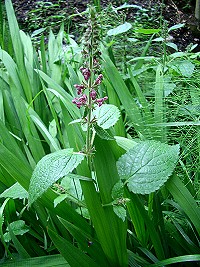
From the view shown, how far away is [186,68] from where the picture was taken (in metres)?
1.34

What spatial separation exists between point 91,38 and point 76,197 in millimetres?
414

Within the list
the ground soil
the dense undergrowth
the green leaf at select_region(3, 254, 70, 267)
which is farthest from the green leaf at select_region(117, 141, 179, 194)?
the ground soil

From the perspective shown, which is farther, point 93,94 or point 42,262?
point 42,262

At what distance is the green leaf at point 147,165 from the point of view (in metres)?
0.82

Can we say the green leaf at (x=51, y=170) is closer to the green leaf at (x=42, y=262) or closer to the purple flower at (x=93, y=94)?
the purple flower at (x=93, y=94)

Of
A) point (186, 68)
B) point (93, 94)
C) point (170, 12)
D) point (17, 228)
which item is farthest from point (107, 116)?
point (170, 12)

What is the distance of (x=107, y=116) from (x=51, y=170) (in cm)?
18

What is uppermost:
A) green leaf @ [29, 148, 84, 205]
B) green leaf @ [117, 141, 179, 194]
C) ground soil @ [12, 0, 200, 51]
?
green leaf @ [29, 148, 84, 205]

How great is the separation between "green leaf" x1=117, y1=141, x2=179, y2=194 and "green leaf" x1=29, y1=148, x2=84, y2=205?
12 centimetres

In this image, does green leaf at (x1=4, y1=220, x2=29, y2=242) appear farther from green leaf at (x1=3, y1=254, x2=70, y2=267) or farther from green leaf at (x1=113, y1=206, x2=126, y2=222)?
green leaf at (x1=113, y1=206, x2=126, y2=222)

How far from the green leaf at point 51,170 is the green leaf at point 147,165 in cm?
12

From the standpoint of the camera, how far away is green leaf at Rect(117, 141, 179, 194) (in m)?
0.82

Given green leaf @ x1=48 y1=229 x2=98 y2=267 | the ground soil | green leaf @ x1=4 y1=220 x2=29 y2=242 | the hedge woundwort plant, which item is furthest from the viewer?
the ground soil

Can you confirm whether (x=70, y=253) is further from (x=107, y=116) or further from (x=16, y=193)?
(x=107, y=116)
